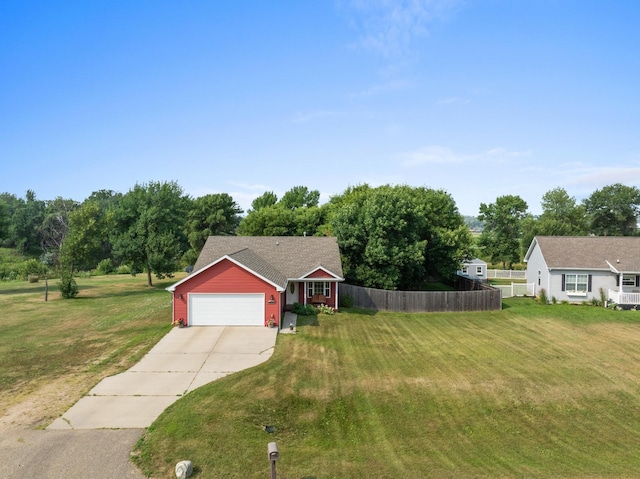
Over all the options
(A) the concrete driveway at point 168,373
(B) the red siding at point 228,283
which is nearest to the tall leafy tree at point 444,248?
(B) the red siding at point 228,283

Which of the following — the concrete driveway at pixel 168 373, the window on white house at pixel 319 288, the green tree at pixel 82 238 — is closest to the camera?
the concrete driveway at pixel 168 373

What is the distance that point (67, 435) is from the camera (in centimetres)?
1116

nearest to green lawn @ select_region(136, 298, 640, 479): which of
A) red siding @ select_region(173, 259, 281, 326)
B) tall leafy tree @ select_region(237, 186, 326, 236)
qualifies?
red siding @ select_region(173, 259, 281, 326)

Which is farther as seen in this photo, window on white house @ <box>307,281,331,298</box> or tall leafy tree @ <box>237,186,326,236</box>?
tall leafy tree @ <box>237,186,326,236</box>

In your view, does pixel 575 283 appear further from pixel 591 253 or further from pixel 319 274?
pixel 319 274

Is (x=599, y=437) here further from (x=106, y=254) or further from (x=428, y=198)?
(x=106, y=254)

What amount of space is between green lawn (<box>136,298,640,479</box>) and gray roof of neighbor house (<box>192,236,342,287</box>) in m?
6.25

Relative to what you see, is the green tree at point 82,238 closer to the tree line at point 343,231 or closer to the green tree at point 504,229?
the tree line at point 343,231

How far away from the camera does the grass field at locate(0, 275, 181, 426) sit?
1396cm

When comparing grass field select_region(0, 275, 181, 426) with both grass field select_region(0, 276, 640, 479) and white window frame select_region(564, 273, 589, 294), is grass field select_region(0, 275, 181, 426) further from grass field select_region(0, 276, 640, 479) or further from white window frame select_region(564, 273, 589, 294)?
white window frame select_region(564, 273, 589, 294)

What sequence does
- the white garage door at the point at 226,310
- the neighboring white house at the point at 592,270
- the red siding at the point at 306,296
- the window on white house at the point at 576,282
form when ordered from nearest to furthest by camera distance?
the white garage door at the point at 226,310
the red siding at the point at 306,296
the neighboring white house at the point at 592,270
the window on white house at the point at 576,282

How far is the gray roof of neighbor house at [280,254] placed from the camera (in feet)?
88.0

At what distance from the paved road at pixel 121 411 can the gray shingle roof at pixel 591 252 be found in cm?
2430

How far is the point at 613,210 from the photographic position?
69.1m
